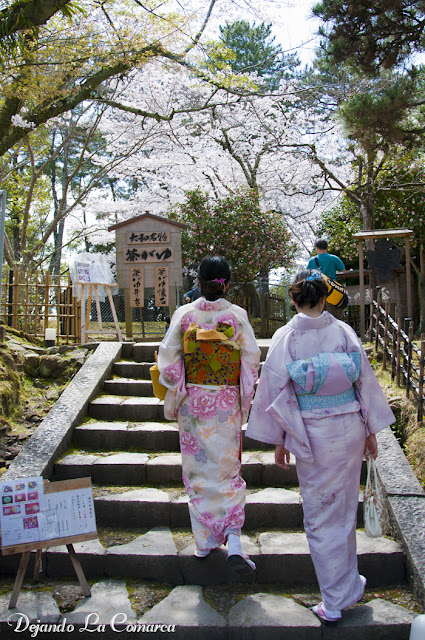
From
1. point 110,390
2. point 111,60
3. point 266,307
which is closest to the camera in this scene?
point 110,390

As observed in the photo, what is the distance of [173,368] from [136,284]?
5685 millimetres

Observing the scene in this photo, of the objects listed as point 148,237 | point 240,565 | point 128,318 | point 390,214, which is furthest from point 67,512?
point 390,214

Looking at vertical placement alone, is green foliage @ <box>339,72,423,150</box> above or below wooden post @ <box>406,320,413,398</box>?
above

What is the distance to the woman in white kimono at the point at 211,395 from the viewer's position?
3.25 metres

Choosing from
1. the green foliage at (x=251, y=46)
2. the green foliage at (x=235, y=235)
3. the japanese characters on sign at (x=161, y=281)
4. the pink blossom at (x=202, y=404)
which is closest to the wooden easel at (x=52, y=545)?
the pink blossom at (x=202, y=404)

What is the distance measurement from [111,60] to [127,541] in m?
7.52

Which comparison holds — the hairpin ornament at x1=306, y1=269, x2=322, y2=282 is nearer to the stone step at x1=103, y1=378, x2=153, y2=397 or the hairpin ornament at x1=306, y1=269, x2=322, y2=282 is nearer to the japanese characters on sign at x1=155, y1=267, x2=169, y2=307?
the stone step at x1=103, y1=378, x2=153, y2=397

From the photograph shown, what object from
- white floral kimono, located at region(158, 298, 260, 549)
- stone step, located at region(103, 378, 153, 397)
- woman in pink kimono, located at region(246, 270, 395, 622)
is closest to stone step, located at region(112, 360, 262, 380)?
stone step, located at region(103, 378, 153, 397)

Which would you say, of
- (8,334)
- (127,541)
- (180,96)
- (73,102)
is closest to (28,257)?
(73,102)

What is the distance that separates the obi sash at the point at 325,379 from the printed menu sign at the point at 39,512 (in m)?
1.47

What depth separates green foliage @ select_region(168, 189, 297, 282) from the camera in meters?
13.3

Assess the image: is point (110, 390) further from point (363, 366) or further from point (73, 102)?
point (73, 102)

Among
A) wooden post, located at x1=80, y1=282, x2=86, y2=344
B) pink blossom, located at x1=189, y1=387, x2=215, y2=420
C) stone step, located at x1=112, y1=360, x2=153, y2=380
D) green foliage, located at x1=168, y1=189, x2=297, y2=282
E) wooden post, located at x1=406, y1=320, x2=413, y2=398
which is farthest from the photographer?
green foliage, located at x1=168, y1=189, x2=297, y2=282

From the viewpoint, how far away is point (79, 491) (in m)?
3.15
